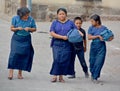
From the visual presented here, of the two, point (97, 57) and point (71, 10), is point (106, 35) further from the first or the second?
point (71, 10)

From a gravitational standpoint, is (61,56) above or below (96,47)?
below

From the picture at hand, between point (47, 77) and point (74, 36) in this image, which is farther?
point (47, 77)

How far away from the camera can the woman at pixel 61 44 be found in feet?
33.8

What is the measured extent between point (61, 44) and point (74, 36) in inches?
13.2

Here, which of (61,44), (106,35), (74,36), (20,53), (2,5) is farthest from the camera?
(2,5)

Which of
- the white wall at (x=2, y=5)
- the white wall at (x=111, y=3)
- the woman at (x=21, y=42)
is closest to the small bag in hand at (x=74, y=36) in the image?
the woman at (x=21, y=42)

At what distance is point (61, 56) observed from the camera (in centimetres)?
1039

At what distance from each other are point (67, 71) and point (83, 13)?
14.8m

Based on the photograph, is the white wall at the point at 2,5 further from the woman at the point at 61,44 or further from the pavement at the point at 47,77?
the woman at the point at 61,44

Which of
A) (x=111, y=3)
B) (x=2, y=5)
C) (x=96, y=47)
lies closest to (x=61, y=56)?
(x=96, y=47)

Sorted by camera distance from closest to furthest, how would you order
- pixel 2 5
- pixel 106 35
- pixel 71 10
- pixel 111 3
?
pixel 106 35 < pixel 71 10 < pixel 111 3 < pixel 2 5

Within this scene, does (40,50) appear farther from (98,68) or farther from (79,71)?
(98,68)

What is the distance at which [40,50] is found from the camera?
50.9ft

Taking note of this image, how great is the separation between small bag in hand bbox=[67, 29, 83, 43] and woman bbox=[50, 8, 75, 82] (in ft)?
0.32
